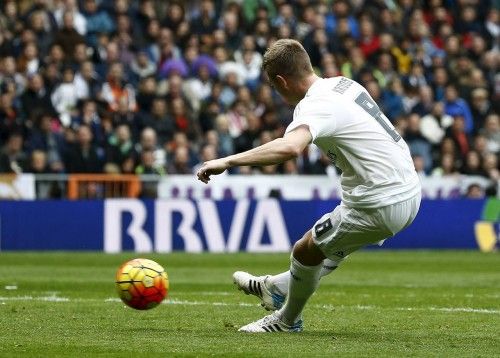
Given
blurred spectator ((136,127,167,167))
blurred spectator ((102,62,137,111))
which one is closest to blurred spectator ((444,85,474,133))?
blurred spectator ((136,127,167,167))

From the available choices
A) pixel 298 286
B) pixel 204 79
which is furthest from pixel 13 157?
pixel 298 286

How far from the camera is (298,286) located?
9031mm

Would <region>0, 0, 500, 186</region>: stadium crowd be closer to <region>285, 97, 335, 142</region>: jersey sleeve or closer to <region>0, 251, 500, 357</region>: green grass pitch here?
<region>0, 251, 500, 357</region>: green grass pitch

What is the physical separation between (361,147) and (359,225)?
56 centimetres

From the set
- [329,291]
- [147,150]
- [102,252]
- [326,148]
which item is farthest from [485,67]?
[326,148]

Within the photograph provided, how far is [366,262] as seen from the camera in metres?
19.3

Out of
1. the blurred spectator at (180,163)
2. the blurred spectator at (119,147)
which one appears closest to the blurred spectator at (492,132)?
the blurred spectator at (180,163)

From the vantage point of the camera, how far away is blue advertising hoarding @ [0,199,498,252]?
2109 cm

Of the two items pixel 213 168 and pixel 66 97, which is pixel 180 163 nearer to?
pixel 66 97

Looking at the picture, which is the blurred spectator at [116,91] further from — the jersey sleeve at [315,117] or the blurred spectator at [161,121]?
the jersey sleeve at [315,117]

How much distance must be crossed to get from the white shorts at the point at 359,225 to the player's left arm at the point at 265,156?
886 mm

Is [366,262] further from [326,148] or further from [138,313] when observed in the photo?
[326,148]

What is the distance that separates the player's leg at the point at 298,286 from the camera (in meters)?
8.94

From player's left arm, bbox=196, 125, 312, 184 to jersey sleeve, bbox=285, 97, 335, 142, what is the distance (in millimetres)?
150
